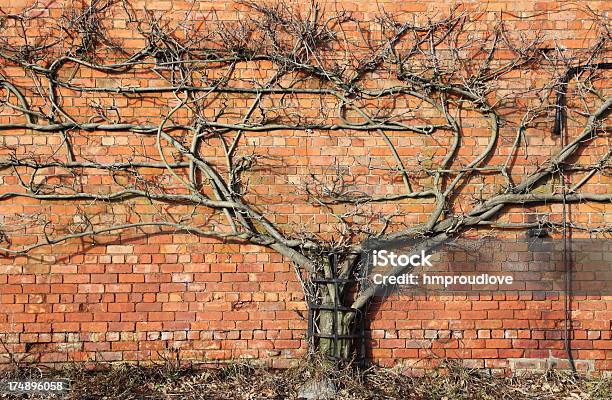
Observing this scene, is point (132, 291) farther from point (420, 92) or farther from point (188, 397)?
point (420, 92)

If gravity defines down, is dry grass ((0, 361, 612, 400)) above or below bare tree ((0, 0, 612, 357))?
below

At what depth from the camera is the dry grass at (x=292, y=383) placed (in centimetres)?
543

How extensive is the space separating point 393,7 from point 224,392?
326 centimetres

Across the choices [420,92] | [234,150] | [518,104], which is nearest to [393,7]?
[420,92]

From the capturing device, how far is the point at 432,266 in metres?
5.77

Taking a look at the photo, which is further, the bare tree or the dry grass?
the bare tree

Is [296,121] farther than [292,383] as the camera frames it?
Yes

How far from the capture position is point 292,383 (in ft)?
18.2

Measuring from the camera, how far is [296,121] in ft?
18.9

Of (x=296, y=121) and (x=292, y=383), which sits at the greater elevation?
(x=296, y=121)

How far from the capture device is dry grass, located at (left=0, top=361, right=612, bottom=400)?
543 cm

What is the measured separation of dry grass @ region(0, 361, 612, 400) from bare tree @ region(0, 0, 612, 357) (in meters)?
0.53

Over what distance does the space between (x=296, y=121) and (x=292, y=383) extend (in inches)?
80.2

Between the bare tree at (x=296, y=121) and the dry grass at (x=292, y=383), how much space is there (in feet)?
1.73
